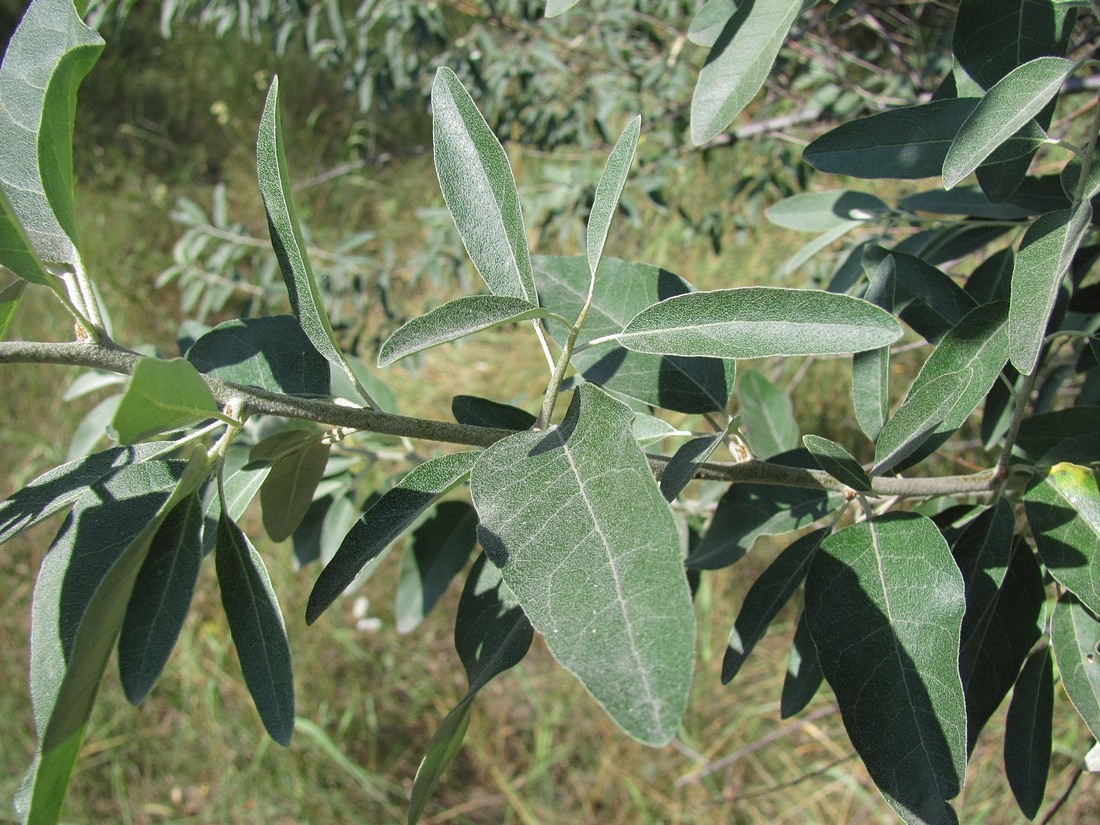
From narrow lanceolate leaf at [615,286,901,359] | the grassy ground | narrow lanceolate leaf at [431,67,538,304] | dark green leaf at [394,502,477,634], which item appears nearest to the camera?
narrow lanceolate leaf at [615,286,901,359]

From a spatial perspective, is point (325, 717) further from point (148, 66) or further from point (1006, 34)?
point (148, 66)

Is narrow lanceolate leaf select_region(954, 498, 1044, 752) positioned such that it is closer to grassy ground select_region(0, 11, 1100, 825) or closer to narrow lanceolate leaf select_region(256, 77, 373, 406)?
narrow lanceolate leaf select_region(256, 77, 373, 406)

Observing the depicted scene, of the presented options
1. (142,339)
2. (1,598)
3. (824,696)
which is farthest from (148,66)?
(824,696)

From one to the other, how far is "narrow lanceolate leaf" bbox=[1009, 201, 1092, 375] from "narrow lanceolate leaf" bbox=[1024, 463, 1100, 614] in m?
0.15

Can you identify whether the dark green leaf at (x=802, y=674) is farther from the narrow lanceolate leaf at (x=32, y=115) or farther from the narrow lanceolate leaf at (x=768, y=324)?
the narrow lanceolate leaf at (x=32, y=115)

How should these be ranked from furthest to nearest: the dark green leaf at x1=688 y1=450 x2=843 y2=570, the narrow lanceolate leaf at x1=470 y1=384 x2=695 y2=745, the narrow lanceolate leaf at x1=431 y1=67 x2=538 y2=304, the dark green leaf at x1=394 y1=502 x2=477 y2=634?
the dark green leaf at x1=394 y1=502 x2=477 y2=634, the dark green leaf at x1=688 y1=450 x2=843 y2=570, the narrow lanceolate leaf at x1=431 y1=67 x2=538 y2=304, the narrow lanceolate leaf at x1=470 y1=384 x2=695 y2=745

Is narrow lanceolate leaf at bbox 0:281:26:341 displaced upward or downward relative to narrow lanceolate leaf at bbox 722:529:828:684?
upward

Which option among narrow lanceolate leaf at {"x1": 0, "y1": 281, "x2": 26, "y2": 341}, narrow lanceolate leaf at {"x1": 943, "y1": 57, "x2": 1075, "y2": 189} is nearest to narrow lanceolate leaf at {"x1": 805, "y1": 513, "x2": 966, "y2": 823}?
narrow lanceolate leaf at {"x1": 943, "y1": 57, "x2": 1075, "y2": 189}

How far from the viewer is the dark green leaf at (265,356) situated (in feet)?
2.30

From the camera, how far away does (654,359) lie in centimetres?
79

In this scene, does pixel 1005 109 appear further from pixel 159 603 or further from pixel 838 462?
pixel 159 603

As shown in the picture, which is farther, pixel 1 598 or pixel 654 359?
pixel 1 598

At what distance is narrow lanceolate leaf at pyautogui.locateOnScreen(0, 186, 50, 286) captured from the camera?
1.58 feet

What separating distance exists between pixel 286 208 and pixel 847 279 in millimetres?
670
